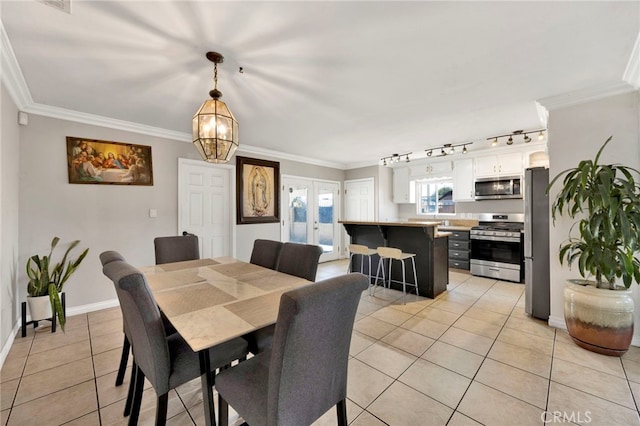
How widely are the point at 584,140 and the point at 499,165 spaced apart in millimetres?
2326

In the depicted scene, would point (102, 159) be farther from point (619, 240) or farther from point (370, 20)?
point (619, 240)

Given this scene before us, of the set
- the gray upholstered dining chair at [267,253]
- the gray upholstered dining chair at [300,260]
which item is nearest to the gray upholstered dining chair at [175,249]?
the gray upholstered dining chair at [267,253]

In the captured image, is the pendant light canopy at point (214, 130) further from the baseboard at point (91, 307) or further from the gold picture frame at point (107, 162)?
the baseboard at point (91, 307)

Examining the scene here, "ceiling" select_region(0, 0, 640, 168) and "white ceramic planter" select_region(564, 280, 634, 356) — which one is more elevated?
"ceiling" select_region(0, 0, 640, 168)

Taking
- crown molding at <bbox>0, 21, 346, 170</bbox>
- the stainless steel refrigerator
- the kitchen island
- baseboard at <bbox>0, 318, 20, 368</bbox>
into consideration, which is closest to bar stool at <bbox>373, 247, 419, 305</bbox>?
the kitchen island

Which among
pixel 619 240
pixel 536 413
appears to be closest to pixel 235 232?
pixel 536 413

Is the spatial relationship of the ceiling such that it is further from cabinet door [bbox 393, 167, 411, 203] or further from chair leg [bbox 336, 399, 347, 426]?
cabinet door [bbox 393, 167, 411, 203]

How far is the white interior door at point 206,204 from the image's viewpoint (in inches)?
156

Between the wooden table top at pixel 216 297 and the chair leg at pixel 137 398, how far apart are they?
43cm

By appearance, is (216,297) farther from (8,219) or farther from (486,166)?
(486,166)

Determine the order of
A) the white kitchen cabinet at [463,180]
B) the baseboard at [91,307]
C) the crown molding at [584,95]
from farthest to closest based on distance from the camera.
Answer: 1. the white kitchen cabinet at [463,180]
2. the baseboard at [91,307]
3. the crown molding at [584,95]

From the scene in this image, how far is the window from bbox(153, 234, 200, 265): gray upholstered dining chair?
4987mm

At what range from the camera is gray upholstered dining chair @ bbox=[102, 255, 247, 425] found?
1.14m

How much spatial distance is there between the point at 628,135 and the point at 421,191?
146 inches
